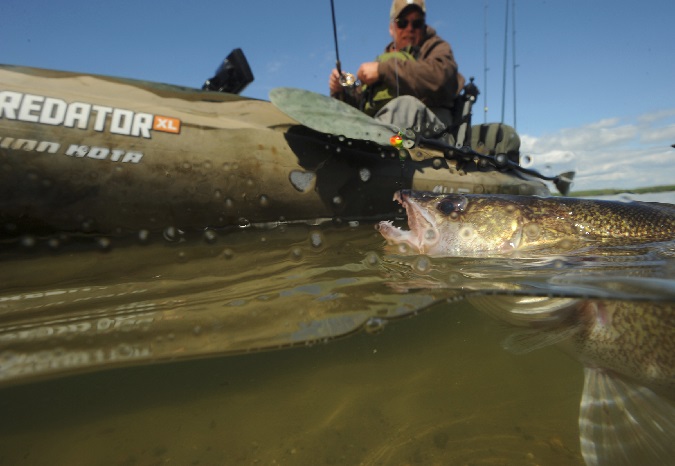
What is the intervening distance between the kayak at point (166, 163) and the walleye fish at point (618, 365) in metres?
1.70

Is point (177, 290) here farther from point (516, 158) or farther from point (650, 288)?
point (516, 158)

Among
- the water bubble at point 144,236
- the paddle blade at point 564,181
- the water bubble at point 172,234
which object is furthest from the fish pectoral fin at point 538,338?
the paddle blade at point 564,181

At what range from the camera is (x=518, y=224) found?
7.06 ft

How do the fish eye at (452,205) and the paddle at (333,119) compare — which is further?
the paddle at (333,119)

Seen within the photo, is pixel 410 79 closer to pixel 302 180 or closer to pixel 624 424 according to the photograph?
pixel 302 180

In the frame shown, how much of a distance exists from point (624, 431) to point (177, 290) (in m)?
1.95

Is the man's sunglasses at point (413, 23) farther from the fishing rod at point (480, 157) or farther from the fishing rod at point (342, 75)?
the fishing rod at point (480, 157)

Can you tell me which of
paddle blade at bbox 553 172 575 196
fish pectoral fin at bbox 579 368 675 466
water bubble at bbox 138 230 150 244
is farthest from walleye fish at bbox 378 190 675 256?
paddle blade at bbox 553 172 575 196

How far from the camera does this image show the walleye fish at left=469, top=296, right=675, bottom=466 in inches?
56.1

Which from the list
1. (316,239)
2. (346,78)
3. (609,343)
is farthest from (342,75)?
(609,343)

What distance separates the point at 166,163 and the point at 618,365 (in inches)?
102

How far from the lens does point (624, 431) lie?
148 centimetres

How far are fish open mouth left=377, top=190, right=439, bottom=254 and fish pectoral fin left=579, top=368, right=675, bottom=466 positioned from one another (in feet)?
3.17

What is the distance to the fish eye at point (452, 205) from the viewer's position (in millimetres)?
2195
